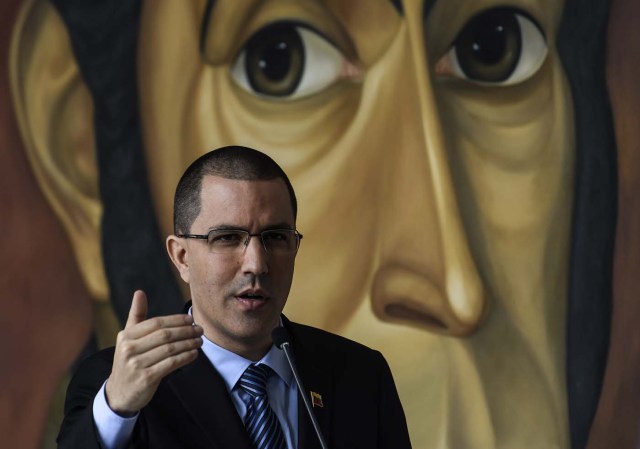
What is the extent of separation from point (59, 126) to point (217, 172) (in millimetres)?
1721

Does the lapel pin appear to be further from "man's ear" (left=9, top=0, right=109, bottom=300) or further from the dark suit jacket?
"man's ear" (left=9, top=0, right=109, bottom=300)

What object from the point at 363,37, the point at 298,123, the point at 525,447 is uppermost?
the point at 363,37

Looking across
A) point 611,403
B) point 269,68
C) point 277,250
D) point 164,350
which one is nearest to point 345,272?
point 269,68

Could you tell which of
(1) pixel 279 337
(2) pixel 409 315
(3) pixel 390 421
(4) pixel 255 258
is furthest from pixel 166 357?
(2) pixel 409 315

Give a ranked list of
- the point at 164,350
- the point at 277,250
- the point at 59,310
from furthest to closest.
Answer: the point at 59,310 < the point at 277,250 < the point at 164,350

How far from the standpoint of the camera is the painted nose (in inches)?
151

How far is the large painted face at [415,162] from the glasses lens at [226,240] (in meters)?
1.66

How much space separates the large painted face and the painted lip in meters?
1.67

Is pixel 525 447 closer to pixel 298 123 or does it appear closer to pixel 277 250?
pixel 298 123

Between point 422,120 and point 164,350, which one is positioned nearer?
point 164,350

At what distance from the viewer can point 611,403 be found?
150 inches

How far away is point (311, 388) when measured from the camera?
233cm

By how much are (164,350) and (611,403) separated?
250cm

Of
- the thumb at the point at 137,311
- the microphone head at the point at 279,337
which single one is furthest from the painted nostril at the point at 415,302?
the thumb at the point at 137,311
